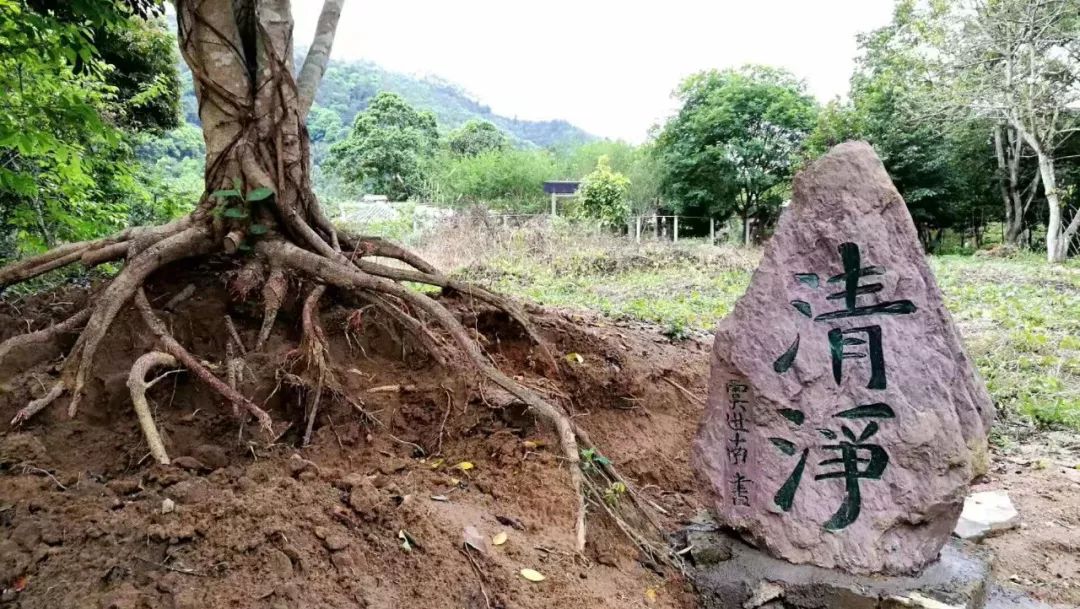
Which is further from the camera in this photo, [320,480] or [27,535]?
[320,480]

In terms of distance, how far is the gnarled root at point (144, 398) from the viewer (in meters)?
2.27

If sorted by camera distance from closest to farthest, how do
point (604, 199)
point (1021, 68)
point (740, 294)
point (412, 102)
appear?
point (740, 294) < point (1021, 68) < point (604, 199) < point (412, 102)

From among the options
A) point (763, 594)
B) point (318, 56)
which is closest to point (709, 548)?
point (763, 594)

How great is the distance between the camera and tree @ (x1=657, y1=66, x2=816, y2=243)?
19188mm

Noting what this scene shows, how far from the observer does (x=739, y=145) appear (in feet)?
62.7

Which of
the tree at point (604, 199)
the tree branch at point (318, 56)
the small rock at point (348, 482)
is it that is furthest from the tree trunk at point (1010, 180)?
the small rock at point (348, 482)

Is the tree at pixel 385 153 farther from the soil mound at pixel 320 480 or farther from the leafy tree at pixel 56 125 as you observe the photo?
the soil mound at pixel 320 480

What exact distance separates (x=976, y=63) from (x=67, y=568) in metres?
18.0

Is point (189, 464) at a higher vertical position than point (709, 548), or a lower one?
higher

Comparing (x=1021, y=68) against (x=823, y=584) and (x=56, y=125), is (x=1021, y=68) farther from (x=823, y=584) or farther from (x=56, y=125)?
(x=56, y=125)

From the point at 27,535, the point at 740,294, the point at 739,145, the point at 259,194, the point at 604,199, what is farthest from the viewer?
the point at 739,145

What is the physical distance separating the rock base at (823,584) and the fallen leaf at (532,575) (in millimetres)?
745

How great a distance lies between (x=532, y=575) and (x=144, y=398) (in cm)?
154

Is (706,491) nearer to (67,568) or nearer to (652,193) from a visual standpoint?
(67,568)
